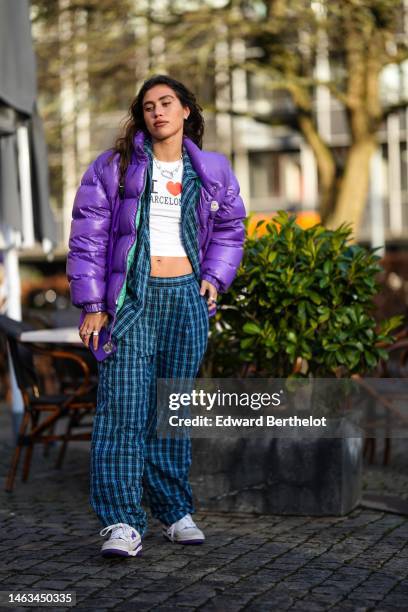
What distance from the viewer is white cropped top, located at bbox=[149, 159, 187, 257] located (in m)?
5.17

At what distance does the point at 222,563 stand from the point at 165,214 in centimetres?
142

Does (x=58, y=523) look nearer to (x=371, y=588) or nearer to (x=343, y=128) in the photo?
(x=371, y=588)

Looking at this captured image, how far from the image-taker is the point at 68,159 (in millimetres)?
28141

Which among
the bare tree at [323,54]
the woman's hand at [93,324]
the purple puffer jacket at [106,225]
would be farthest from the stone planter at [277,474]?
the bare tree at [323,54]

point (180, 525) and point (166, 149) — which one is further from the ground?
point (166, 149)

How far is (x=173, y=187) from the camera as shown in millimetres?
5234

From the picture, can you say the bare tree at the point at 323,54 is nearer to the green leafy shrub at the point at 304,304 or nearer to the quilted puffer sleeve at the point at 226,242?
the green leafy shrub at the point at 304,304

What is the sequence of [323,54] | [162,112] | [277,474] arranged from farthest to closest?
[323,54] → [277,474] → [162,112]

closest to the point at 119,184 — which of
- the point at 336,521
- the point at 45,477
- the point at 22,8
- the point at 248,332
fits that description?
the point at 248,332

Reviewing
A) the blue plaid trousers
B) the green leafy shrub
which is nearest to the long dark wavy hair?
the blue plaid trousers

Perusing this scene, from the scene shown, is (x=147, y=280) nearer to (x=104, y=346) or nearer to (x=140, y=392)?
(x=104, y=346)

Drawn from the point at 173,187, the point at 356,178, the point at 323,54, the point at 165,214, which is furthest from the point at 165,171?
the point at 323,54

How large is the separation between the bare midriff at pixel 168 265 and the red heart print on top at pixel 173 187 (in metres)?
0.27

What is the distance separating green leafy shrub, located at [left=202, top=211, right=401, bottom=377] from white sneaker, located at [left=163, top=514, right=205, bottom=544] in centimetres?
127
